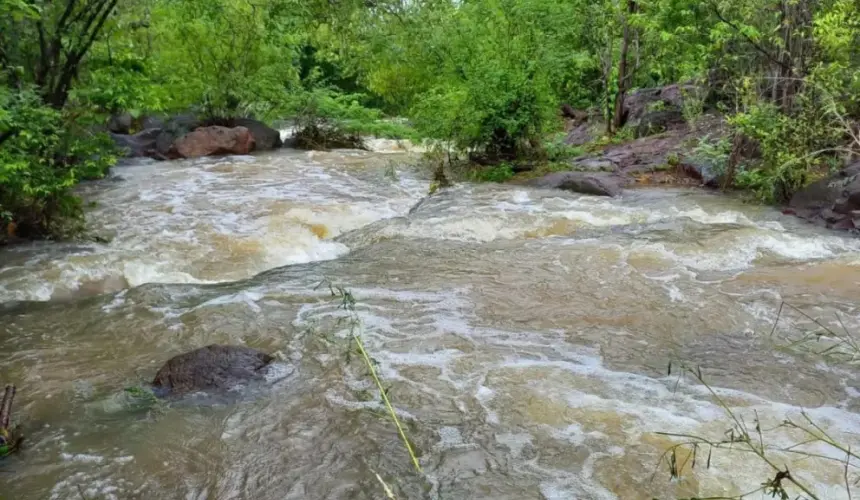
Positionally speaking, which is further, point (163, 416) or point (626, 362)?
point (626, 362)

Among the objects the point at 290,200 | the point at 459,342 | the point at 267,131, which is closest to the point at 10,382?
the point at 459,342

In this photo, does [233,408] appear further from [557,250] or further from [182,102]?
[182,102]

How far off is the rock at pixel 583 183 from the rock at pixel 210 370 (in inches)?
310

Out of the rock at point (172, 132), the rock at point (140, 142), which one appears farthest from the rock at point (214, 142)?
the rock at point (140, 142)

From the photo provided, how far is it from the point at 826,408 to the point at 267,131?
15885mm

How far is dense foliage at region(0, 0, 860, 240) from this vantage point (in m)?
7.10

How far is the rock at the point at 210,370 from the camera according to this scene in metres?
4.64

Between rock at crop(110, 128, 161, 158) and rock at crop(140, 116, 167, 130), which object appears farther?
rock at crop(140, 116, 167, 130)

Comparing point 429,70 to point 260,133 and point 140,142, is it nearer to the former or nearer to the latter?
point 260,133

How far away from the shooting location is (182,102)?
17.7m

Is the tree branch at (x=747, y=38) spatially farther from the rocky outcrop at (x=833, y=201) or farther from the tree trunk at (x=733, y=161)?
the rocky outcrop at (x=833, y=201)

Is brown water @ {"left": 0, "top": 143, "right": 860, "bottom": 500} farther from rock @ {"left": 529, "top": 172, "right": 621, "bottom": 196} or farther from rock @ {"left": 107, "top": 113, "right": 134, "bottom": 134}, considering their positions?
rock @ {"left": 107, "top": 113, "right": 134, "bottom": 134}

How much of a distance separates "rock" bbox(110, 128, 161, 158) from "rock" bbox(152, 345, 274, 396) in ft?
41.6

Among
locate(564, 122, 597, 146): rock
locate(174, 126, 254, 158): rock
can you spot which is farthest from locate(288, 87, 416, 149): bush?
locate(564, 122, 597, 146): rock
